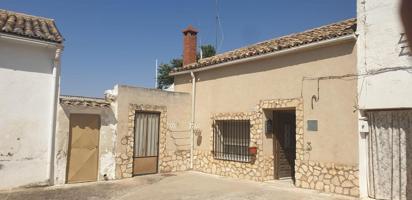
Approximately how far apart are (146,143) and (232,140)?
12.0ft

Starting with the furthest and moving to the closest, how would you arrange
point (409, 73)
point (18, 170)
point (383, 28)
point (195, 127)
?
point (195, 127), point (18, 170), point (383, 28), point (409, 73)

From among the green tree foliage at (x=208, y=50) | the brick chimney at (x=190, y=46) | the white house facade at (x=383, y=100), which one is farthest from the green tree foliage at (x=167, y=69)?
the white house facade at (x=383, y=100)

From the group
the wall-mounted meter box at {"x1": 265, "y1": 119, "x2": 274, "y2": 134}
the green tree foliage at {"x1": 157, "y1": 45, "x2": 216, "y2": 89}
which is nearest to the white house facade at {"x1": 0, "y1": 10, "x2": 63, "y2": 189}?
the wall-mounted meter box at {"x1": 265, "y1": 119, "x2": 274, "y2": 134}

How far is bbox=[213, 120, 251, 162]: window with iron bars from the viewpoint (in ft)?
48.7

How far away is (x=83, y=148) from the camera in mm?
13547

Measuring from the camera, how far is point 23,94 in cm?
1211

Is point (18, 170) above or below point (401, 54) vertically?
below

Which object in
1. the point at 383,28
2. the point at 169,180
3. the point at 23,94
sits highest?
the point at 383,28

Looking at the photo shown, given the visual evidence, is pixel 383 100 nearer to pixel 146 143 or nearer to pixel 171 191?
pixel 171 191

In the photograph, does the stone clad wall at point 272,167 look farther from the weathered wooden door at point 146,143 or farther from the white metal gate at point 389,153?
the weathered wooden door at point 146,143

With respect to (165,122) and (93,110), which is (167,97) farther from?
(93,110)

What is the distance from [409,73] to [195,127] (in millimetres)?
9694

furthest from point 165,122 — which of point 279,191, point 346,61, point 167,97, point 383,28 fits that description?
point 383,28

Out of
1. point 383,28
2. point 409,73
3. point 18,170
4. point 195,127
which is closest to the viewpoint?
point 409,73
